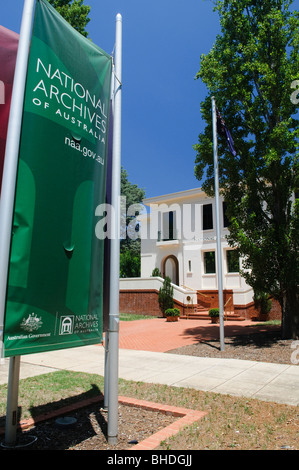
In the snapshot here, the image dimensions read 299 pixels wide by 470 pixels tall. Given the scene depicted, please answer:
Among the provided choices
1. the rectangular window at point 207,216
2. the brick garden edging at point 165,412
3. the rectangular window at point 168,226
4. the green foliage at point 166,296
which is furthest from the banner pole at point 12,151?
the rectangular window at point 168,226

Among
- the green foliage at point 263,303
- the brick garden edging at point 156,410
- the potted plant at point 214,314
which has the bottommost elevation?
the brick garden edging at point 156,410

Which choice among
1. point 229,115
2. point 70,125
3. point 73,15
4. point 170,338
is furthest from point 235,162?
point 70,125

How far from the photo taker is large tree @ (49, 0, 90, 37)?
12312 mm

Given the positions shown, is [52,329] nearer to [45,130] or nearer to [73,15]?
[45,130]

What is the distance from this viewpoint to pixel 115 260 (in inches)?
151

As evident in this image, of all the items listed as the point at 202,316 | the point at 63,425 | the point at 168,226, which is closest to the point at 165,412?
the point at 63,425

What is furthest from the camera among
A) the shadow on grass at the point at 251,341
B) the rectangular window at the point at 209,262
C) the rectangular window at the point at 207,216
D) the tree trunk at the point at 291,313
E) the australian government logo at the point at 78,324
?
the rectangular window at the point at 207,216

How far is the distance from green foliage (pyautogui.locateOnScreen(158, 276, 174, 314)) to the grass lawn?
14.0 m

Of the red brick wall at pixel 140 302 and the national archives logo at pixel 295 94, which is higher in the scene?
the national archives logo at pixel 295 94

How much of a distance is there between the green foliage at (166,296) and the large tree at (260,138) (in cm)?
1015

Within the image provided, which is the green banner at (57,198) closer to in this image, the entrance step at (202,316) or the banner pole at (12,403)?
the banner pole at (12,403)

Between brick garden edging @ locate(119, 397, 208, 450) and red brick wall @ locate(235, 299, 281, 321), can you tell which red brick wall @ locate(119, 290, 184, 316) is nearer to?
red brick wall @ locate(235, 299, 281, 321)

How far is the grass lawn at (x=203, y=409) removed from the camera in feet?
12.0

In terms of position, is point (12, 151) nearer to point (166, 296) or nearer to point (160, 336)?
point (160, 336)
